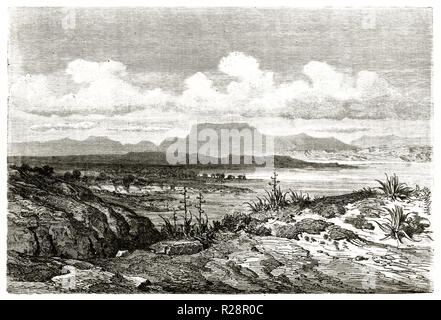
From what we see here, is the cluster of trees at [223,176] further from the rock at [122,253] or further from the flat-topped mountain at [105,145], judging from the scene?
the rock at [122,253]

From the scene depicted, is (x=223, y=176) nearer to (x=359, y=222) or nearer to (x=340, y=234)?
(x=340, y=234)

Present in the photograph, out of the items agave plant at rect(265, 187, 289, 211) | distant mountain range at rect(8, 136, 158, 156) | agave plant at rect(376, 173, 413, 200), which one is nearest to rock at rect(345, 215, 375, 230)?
agave plant at rect(376, 173, 413, 200)

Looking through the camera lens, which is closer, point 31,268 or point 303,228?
point 31,268

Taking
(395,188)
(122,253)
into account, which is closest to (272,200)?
(395,188)

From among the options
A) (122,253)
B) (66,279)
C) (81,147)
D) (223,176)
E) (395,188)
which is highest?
(81,147)

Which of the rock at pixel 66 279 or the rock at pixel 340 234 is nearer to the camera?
the rock at pixel 66 279

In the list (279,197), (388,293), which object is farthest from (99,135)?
(388,293)

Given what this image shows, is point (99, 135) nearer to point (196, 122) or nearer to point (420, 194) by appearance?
point (196, 122)

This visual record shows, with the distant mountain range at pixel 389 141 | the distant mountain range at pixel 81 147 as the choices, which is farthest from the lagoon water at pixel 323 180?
the distant mountain range at pixel 81 147
